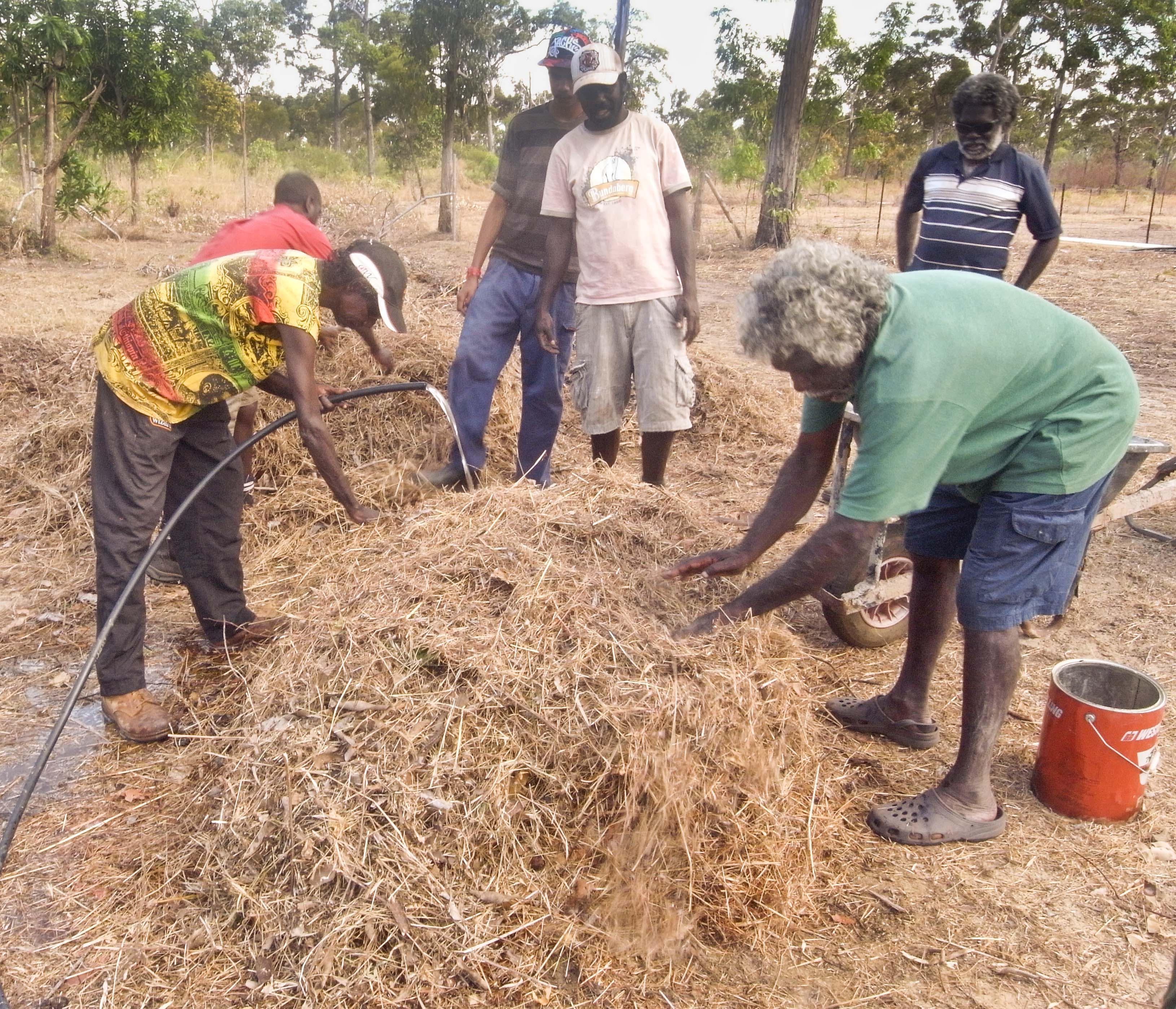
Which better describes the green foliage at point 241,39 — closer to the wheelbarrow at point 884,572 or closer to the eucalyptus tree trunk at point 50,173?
the eucalyptus tree trunk at point 50,173

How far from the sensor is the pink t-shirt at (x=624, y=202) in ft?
12.7

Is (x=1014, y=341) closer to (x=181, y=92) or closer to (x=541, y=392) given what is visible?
(x=541, y=392)

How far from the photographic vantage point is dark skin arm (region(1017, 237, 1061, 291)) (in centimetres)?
415

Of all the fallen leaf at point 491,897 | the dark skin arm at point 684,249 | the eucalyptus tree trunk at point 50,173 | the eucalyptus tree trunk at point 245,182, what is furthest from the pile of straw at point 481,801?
the eucalyptus tree trunk at point 245,182

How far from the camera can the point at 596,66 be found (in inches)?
149

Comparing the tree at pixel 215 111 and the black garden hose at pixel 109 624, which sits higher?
the tree at pixel 215 111

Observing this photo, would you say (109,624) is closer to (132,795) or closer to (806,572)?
(132,795)

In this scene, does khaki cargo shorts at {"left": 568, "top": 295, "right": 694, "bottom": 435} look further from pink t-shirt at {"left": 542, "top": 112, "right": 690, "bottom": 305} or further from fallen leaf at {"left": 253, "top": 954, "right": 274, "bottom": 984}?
fallen leaf at {"left": 253, "top": 954, "right": 274, "bottom": 984}

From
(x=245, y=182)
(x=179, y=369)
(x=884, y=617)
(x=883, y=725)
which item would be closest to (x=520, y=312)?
(x=179, y=369)

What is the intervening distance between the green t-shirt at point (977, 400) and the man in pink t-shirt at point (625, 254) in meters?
1.50

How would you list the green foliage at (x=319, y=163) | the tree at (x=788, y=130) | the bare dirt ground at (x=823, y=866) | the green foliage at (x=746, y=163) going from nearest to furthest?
the bare dirt ground at (x=823, y=866) → the tree at (x=788, y=130) → the green foliage at (x=746, y=163) → the green foliage at (x=319, y=163)

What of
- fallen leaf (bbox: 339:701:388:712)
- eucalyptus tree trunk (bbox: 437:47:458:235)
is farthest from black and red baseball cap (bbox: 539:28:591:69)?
eucalyptus tree trunk (bbox: 437:47:458:235)

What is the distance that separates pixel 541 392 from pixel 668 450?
0.70 metres

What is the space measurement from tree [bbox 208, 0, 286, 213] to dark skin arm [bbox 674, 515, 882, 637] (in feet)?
97.0
